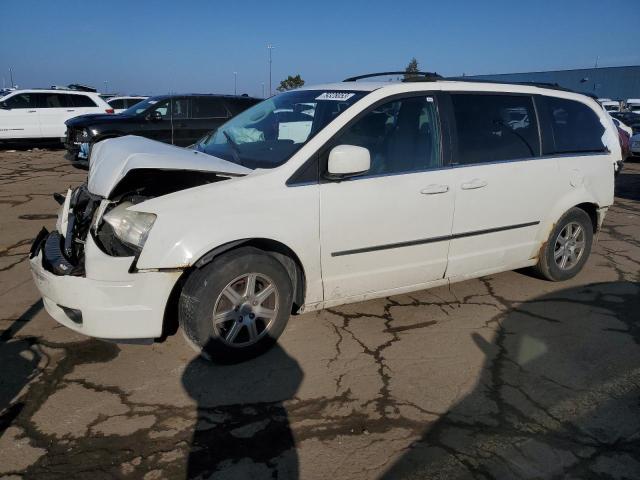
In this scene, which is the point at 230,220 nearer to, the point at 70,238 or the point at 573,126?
the point at 70,238

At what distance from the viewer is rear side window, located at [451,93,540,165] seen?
3.90 m

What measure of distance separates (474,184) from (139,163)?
240 centimetres

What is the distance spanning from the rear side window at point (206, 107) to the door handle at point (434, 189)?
8478 mm

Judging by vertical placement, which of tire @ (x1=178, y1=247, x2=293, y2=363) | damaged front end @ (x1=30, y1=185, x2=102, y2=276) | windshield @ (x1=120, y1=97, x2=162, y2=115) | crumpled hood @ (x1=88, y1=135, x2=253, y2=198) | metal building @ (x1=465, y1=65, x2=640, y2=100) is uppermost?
metal building @ (x1=465, y1=65, x2=640, y2=100)

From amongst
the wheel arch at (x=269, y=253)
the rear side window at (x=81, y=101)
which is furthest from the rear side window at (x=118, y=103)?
the wheel arch at (x=269, y=253)

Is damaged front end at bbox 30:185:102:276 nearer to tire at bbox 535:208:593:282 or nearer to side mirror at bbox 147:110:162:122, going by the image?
tire at bbox 535:208:593:282

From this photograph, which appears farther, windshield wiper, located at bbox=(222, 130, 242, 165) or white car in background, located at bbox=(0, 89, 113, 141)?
white car in background, located at bbox=(0, 89, 113, 141)

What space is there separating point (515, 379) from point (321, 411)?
1.27 metres

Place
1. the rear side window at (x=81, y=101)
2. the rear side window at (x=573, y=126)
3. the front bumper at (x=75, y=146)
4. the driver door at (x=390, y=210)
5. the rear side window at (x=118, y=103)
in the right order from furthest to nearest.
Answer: the rear side window at (x=118, y=103)
the rear side window at (x=81, y=101)
the front bumper at (x=75, y=146)
the rear side window at (x=573, y=126)
the driver door at (x=390, y=210)

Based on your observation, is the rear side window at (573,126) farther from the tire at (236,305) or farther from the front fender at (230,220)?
the tire at (236,305)

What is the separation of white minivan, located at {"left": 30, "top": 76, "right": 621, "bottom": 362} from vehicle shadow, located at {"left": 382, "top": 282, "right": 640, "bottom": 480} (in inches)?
27.8

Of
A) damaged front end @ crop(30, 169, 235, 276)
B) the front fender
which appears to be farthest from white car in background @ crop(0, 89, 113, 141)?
the front fender

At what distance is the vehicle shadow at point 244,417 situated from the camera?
2391mm

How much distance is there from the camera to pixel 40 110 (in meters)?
14.6
